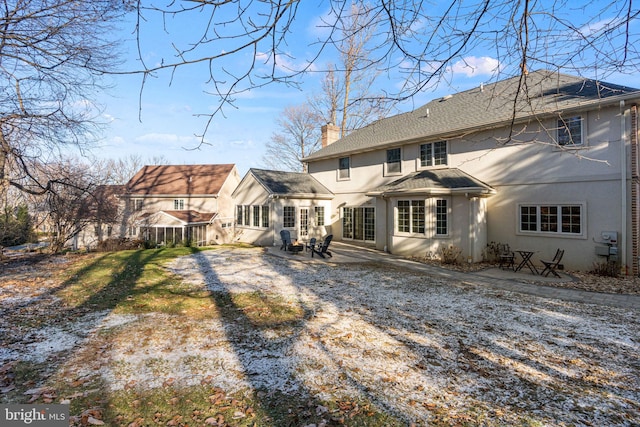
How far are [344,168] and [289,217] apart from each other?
4614mm

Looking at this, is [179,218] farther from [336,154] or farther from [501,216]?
[501,216]

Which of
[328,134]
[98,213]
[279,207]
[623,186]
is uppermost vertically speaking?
[328,134]

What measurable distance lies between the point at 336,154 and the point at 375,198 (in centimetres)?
408

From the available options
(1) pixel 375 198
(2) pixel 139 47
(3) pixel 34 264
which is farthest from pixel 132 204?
(2) pixel 139 47

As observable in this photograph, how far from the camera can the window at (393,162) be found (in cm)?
1595

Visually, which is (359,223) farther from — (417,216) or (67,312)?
(67,312)

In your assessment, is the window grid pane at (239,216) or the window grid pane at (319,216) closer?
the window grid pane at (319,216)

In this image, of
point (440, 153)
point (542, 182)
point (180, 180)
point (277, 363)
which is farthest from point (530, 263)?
point (180, 180)

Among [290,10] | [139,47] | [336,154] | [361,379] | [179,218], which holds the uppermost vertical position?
[336,154]

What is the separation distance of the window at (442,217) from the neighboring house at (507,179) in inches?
1.7

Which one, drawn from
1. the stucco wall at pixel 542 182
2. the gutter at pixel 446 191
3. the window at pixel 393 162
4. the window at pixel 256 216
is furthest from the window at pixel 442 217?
the window at pixel 256 216

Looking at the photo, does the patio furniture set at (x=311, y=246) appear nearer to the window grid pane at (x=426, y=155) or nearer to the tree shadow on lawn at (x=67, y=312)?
the window grid pane at (x=426, y=155)

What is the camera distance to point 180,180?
95.1 ft

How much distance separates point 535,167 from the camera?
11.5 metres
